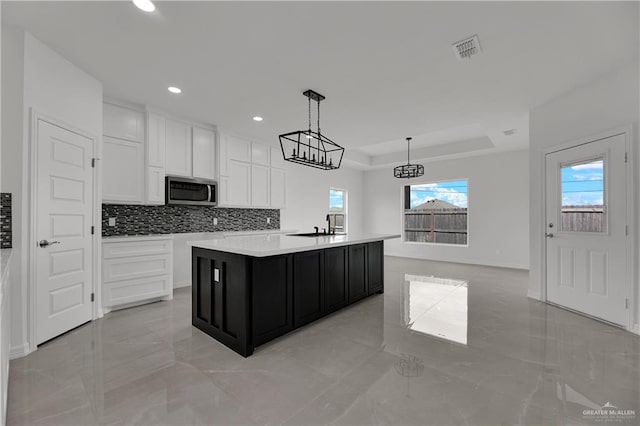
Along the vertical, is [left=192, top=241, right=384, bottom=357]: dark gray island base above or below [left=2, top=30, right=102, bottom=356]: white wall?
below

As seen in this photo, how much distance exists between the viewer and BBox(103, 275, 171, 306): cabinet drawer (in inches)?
137

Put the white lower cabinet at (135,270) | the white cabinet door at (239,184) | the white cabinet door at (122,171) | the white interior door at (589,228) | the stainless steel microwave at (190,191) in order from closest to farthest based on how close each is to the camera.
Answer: the white interior door at (589,228) → the white lower cabinet at (135,270) → the white cabinet door at (122,171) → the stainless steel microwave at (190,191) → the white cabinet door at (239,184)

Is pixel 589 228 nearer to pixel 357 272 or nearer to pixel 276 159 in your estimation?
pixel 357 272

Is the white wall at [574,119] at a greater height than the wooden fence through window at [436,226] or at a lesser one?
greater

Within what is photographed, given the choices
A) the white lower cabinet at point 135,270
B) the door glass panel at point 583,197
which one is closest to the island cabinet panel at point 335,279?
the white lower cabinet at point 135,270

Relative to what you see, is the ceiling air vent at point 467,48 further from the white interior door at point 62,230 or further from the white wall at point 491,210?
the white wall at point 491,210

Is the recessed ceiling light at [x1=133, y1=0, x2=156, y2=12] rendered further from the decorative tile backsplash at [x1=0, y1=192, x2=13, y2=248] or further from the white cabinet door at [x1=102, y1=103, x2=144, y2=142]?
the white cabinet door at [x1=102, y1=103, x2=144, y2=142]

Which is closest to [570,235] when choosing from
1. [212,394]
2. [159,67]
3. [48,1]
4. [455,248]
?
[455,248]

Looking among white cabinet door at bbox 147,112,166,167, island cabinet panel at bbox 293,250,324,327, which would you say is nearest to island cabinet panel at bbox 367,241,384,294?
island cabinet panel at bbox 293,250,324,327

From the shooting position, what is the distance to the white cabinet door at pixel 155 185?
13.0 ft

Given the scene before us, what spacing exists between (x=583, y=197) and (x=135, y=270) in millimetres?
5506

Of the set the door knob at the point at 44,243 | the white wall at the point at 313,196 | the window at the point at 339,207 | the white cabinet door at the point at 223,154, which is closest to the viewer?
the door knob at the point at 44,243

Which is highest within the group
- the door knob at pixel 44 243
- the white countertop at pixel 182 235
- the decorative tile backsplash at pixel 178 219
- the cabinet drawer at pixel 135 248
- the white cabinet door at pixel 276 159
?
the white cabinet door at pixel 276 159

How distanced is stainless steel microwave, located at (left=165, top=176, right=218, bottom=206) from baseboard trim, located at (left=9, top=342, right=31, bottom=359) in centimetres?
218
